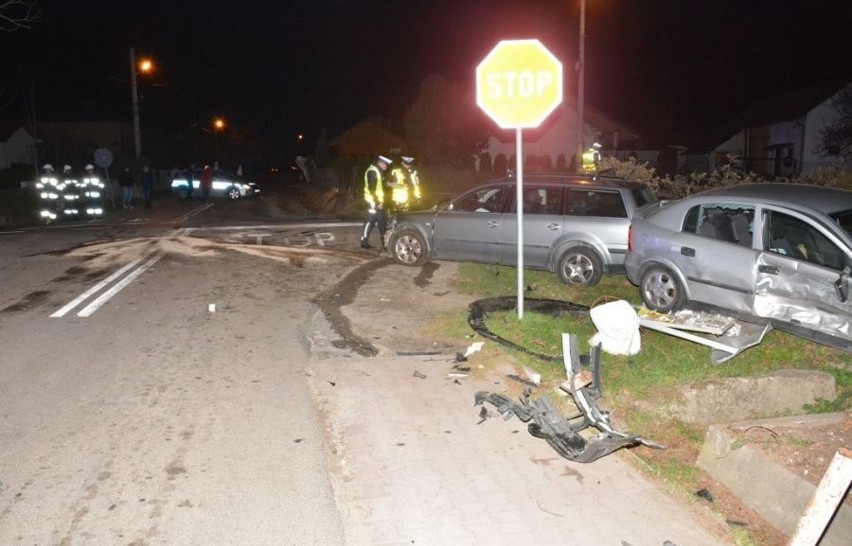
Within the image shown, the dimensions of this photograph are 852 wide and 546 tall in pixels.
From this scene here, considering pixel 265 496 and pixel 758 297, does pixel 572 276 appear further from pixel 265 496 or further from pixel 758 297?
pixel 265 496

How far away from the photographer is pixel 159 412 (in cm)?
539

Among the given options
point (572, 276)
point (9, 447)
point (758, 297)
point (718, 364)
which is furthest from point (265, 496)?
point (572, 276)

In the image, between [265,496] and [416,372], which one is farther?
[416,372]

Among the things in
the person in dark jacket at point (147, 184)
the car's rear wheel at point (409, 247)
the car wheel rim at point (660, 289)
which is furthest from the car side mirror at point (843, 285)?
the person in dark jacket at point (147, 184)

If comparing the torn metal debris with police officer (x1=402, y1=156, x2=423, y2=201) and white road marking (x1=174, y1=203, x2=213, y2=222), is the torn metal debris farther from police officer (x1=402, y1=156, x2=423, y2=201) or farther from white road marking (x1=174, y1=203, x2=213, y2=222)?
white road marking (x1=174, y1=203, x2=213, y2=222)

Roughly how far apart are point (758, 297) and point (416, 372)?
374 centimetres

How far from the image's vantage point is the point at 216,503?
13.3 ft

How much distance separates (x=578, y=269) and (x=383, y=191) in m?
4.62

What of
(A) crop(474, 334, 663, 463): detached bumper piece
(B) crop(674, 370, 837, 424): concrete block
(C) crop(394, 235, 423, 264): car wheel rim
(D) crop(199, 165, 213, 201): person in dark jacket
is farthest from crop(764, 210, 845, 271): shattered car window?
(D) crop(199, 165, 213, 201): person in dark jacket

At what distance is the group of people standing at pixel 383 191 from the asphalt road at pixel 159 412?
8.41 feet

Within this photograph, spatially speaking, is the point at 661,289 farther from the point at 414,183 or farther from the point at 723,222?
the point at 414,183

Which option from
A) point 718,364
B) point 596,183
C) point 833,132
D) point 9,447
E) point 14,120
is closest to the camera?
point 9,447

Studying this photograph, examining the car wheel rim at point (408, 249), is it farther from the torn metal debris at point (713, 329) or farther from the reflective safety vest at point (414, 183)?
the torn metal debris at point (713, 329)

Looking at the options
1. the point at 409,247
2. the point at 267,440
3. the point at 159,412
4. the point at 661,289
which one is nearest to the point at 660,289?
the point at 661,289
